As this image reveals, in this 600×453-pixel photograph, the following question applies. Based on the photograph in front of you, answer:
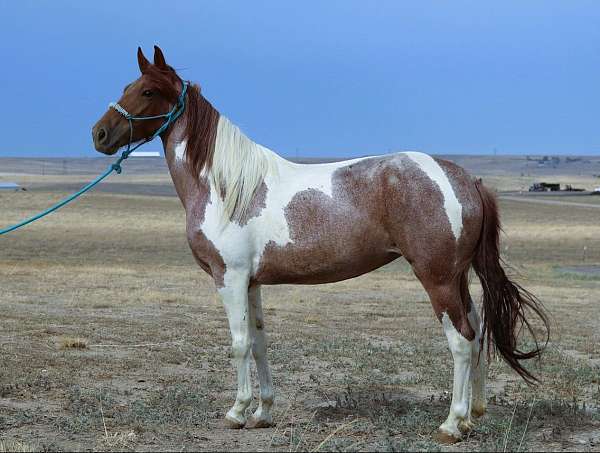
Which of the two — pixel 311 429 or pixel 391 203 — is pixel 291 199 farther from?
pixel 311 429

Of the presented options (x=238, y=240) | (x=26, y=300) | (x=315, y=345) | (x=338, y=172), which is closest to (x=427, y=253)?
(x=338, y=172)

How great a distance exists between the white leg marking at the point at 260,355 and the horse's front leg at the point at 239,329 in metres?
0.12

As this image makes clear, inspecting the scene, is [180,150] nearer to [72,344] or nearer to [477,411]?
[477,411]

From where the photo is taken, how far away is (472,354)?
22.1ft

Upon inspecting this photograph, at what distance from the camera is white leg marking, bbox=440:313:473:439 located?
6.32 metres

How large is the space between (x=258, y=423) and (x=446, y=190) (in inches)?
94.1

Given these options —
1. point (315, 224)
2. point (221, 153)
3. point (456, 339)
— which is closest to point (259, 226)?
point (315, 224)

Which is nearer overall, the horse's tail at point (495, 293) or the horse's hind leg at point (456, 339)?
the horse's hind leg at point (456, 339)

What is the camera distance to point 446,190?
6.36m

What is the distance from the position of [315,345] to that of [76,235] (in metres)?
24.8

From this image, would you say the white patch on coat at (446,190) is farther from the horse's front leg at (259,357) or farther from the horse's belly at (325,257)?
Result: the horse's front leg at (259,357)

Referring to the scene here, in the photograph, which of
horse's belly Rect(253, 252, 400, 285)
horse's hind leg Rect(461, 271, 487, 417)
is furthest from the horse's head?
horse's hind leg Rect(461, 271, 487, 417)

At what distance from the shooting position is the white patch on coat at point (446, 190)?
20.7ft

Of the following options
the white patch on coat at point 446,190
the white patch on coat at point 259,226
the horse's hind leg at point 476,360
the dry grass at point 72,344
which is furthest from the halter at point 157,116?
the dry grass at point 72,344
